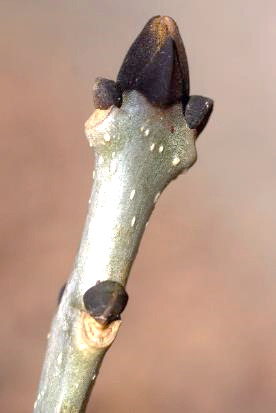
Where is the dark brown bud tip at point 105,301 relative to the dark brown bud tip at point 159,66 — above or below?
below

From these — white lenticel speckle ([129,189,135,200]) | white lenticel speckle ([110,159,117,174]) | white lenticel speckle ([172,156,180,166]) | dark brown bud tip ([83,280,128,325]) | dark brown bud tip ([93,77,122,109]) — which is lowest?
dark brown bud tip ([83,280,128,325])

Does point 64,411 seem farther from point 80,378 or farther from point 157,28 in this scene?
point 157,28

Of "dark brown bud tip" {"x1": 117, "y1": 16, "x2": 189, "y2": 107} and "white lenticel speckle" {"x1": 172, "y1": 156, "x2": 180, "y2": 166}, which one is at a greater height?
"dark brown bud tip" {"x1": 117, "y1": 16, "x2": 189, "y2": 107}

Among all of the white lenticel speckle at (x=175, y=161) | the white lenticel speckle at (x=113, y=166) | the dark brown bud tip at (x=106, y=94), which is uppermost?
the dark brown bud tip at (x=106, y=94)

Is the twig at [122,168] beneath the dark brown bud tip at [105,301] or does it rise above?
above

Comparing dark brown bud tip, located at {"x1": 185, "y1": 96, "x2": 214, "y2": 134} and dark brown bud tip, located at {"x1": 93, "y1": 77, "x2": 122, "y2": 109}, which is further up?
dark brown bud tip, located at {"x1": 185, "y1": 96, "x2": 214, "y2": 134}

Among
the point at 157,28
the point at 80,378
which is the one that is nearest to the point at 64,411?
the point at 80,378
